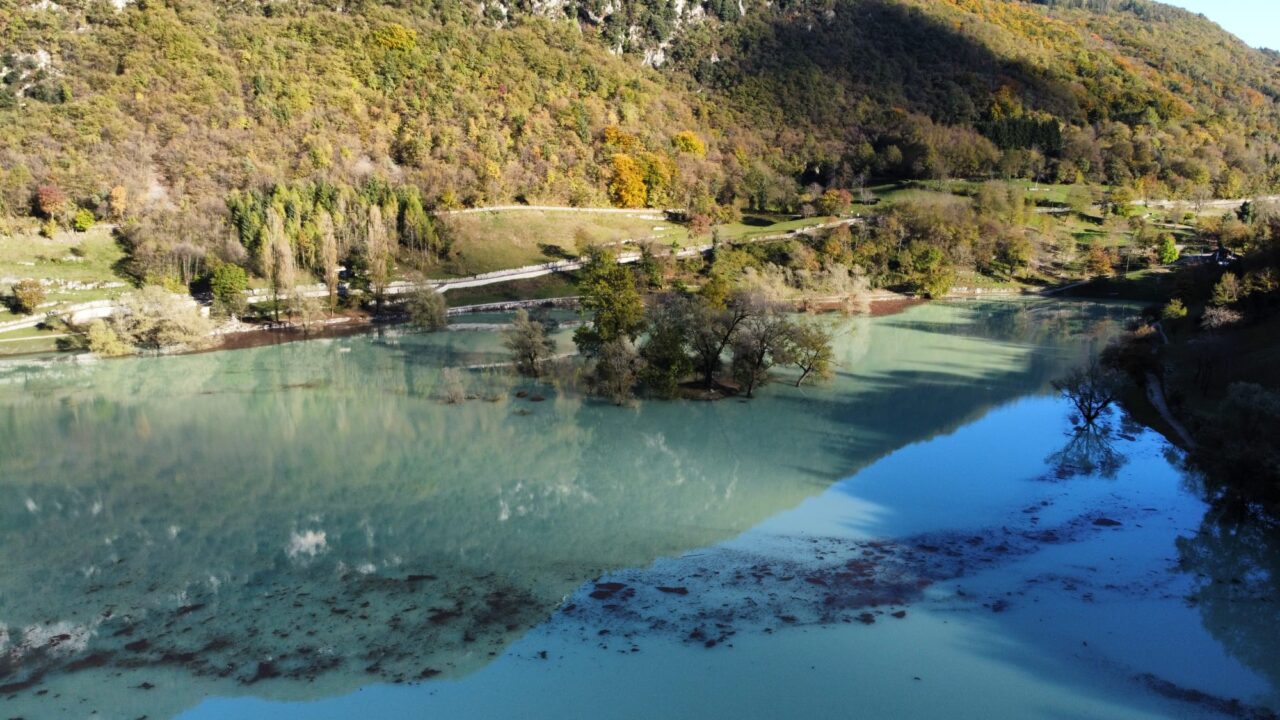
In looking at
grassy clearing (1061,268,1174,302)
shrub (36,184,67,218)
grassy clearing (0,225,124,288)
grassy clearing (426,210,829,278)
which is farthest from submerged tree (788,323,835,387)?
shrub (36,184,67,218)

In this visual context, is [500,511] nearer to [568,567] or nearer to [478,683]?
[568,567]

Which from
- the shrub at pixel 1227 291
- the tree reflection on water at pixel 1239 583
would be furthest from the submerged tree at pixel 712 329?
the shrub at pixel 1227 291

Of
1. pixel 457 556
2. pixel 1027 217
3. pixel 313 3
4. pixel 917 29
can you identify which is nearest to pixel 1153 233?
pixel 1027 217

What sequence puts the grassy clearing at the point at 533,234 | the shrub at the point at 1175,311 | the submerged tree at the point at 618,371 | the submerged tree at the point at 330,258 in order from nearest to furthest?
the submerged tree at the point at 618,371 < the shrub at the point at 1175,311 < the submerged tree at the point at 330,258 < the grassy clearing at the point at 533,234

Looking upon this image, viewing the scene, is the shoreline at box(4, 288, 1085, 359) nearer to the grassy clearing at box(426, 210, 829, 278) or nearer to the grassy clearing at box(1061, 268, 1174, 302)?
the grassy clearing at box(1061, 268, 1174, 302)

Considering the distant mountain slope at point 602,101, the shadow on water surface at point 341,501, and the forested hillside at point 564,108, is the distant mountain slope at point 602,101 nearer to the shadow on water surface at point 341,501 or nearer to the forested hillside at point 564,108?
the forested hillside at point 564,108

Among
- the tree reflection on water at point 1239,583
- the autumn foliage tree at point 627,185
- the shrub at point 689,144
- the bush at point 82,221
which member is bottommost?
the tree reflection on water at point 1239,583
